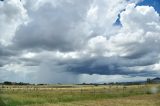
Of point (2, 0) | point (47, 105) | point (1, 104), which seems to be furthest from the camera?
point (47, 105)

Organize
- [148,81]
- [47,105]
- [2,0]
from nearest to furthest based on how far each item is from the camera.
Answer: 1. [2,0]
2. [47,105]
3. [148,81]

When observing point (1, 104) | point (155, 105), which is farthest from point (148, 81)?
point (1, 104)

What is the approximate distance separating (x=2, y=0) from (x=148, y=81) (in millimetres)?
178809

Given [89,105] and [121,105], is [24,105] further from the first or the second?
[121,105]

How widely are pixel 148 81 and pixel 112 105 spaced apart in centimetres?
15272

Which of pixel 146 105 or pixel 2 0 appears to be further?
pixel 146 105

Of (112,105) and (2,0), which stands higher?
(2,0)

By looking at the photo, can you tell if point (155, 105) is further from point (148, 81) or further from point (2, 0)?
point (148, 81)

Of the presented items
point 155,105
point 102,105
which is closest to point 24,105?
point 102,105

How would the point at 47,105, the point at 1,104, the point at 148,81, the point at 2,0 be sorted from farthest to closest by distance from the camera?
the point at 148,81 < the point at 47,105 < the point at 1,104 < the point at 2,0

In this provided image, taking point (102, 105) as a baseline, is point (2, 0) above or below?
above

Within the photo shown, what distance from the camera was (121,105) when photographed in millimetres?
38969

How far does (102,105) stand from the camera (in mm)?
39156

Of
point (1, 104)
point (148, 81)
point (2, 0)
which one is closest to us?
point (2, 0)
